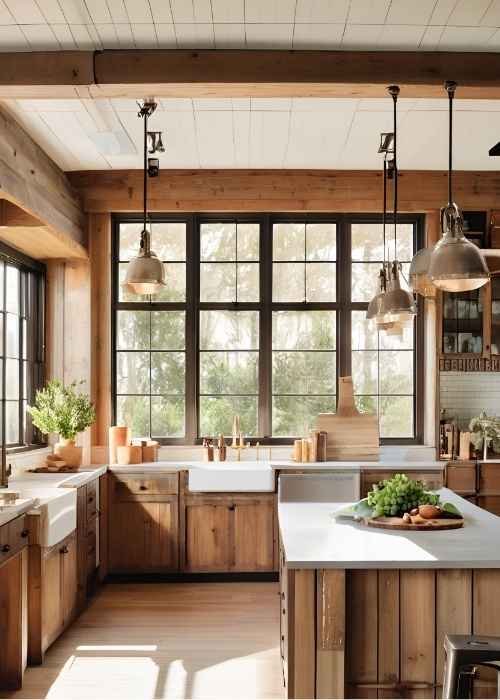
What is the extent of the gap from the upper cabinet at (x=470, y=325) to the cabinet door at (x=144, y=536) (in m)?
2.64

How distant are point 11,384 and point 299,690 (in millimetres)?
3770

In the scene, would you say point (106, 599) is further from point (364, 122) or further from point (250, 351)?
point (364, 122)

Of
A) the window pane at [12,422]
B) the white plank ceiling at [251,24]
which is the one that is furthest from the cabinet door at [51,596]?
the white plank ceiling at [251,24]

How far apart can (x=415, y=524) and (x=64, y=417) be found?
10.4ft

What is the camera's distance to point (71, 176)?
263 inches

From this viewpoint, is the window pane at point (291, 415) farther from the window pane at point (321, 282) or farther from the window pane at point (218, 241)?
the window pane at point (218, 241)

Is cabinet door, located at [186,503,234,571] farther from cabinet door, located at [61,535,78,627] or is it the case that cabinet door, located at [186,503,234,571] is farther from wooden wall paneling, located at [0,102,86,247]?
wooden wall paneling, located at [0,102,86,247]

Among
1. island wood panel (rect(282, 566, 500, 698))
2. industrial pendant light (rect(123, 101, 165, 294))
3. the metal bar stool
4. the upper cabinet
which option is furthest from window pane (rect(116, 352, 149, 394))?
the metal bar stool

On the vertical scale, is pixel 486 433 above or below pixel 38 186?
below

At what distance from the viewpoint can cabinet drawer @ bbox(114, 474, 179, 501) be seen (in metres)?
6.39

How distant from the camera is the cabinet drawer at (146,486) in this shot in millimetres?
6391

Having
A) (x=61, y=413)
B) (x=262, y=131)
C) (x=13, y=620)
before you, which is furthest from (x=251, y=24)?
(x=61, y=413)

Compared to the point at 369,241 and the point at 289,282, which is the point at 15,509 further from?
the point at 369,241

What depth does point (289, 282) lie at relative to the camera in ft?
23.1
